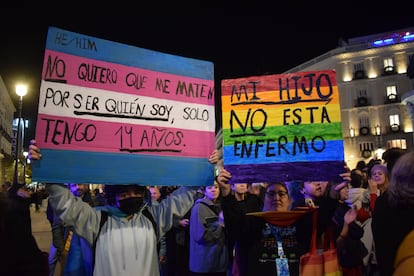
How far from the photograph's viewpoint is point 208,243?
5234 mm

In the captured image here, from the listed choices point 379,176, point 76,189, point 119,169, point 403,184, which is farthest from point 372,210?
point 76,189

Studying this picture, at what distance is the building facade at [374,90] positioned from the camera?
4819 centimetres

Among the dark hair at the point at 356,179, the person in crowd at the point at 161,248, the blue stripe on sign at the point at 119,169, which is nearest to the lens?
the blue stripe on sign at the point at 119,169

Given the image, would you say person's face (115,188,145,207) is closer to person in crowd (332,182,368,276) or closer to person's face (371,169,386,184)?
person in crowd (332,182,368,276)

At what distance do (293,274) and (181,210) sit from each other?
1.09 meters

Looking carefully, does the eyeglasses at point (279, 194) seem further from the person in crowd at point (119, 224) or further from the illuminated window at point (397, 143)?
the illuminated window at point (397, 143)

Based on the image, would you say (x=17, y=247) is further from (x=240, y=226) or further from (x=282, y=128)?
(x=282, y=128)

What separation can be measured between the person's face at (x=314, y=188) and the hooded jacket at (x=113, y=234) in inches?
64.0

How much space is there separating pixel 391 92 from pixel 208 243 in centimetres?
5017

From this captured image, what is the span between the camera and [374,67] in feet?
165

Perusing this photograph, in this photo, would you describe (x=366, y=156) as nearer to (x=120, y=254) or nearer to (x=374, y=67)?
(x=374, y=67)

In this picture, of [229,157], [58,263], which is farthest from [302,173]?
[58,263]

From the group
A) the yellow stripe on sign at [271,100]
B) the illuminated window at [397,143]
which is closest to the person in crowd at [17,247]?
the yellow stripe on sign at [271,100]

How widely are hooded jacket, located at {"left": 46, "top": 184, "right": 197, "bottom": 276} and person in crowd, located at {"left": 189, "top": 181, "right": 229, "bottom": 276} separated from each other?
1924 mm
